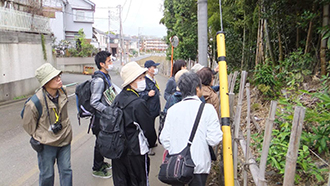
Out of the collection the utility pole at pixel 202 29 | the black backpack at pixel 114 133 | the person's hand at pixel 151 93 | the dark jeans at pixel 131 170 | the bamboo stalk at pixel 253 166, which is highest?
the utility pole at pixel 202 29

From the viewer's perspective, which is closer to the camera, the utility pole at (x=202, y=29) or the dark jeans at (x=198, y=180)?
the dark jeans at (x=198, y=180)

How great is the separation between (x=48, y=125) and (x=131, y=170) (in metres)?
1.08

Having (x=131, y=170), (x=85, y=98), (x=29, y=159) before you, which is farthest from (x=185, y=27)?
(x=131, y=170)

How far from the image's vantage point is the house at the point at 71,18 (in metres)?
31.5

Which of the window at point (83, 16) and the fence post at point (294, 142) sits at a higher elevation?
the window at point (83, 16)

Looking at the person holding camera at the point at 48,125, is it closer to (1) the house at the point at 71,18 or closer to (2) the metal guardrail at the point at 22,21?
(2) the metal guardrail at the point at 22,21

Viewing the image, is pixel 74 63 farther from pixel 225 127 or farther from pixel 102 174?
pixel 225 127

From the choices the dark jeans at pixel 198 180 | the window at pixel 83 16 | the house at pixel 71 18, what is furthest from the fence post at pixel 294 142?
the window at pixel 83 16

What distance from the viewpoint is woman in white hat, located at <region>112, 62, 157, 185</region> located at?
2.80 metres

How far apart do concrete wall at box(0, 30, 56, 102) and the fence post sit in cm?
1102

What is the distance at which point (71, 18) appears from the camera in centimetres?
3409

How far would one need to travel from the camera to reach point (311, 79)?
4605 millimetres

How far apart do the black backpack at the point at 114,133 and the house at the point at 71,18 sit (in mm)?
31695

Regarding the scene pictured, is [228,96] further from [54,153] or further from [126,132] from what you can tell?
[54,153]
